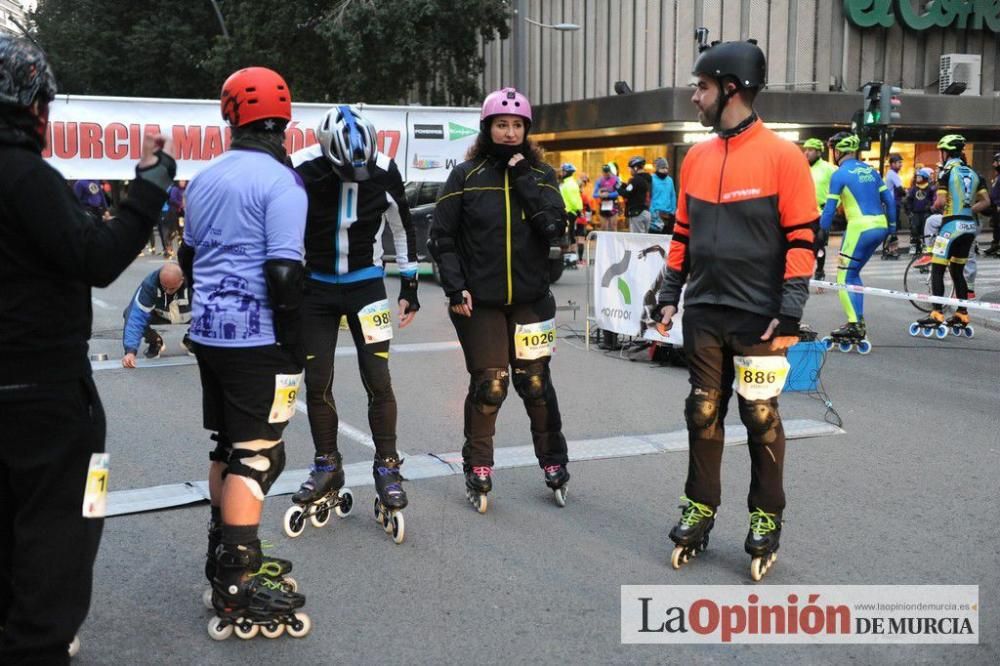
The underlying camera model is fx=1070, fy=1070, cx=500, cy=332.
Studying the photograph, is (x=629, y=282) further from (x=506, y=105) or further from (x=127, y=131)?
(x=127, y=131)

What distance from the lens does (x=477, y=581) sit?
4.40 m

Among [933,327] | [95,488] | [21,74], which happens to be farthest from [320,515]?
[933,327]

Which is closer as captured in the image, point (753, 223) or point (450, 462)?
point (753, 223)

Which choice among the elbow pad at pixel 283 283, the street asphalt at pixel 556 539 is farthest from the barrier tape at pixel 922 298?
the elbow pad at pixel 283 283

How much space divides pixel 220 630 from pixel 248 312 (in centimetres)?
115

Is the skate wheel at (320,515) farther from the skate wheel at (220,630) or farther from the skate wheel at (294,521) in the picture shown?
the skate wheel at (220,630)

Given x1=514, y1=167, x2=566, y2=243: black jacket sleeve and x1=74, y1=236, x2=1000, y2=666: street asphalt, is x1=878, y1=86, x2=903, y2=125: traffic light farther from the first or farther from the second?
x1=514, y1=167, x2=566, y2=243: black jacket sleeve

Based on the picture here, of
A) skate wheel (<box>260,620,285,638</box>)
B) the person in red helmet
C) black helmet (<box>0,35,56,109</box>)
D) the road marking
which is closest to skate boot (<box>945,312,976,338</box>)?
the road marking

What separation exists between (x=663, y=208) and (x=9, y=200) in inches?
655

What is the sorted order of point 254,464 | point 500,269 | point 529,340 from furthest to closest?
point 529,340, point 500,269, point 254,464

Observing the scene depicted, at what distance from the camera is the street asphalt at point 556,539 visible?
3795 millimetres

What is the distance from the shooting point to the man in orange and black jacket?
436 centimetres

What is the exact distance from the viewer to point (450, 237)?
5.47 metres

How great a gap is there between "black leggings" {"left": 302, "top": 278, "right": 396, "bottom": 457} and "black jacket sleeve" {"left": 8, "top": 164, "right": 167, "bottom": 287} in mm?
2034
